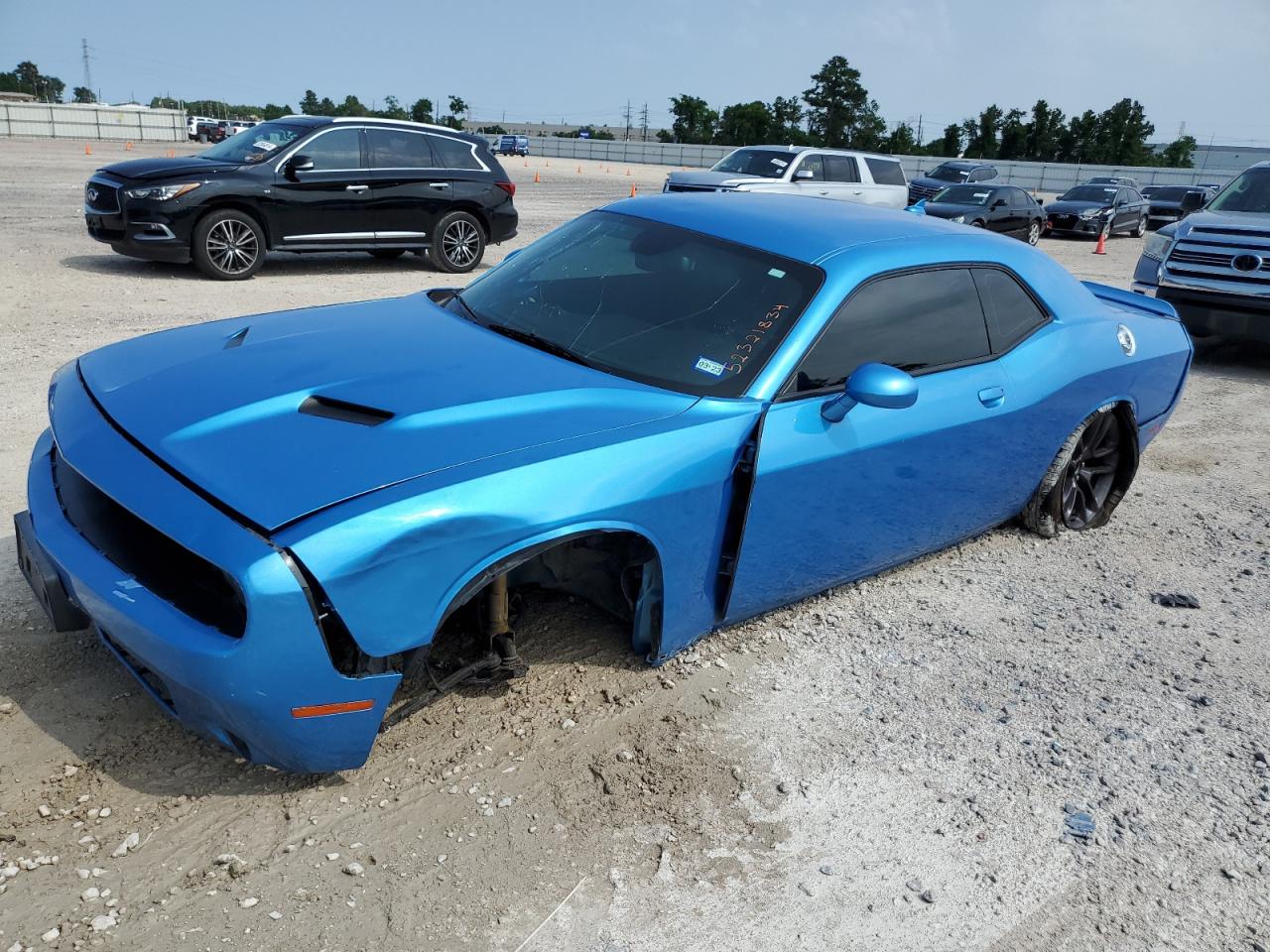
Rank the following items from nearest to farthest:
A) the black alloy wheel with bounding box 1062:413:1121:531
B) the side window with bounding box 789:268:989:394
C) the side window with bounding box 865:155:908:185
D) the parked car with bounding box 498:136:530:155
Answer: the side window with bounding box 789:268:989:394 → the black alloy wheel with bounding box 1062:413:1121:531 → the side window with bounding box 865:155:908:185 → the parked car with bounding box 498:136:530:155

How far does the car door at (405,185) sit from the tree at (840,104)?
241ft

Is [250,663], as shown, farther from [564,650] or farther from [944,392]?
[944,392]

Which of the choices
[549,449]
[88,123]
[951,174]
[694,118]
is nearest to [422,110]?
[694,118]

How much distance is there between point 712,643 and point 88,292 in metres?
7.85

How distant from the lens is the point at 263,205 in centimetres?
1044

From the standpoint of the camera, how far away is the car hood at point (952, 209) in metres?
18.8

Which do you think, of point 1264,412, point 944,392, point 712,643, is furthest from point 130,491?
point 1264,412

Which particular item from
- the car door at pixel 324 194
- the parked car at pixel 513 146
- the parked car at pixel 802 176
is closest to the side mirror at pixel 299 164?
the car door at pixel 324 194

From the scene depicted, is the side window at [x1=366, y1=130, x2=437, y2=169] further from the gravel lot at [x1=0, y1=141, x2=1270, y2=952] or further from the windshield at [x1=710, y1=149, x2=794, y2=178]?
the gravel lot at [x1=0, y1=141, x2=1270, y2=952]

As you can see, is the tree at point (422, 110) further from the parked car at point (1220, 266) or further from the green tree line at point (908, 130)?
the parked car at point (1220, 266)

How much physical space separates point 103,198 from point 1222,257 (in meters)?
10.6

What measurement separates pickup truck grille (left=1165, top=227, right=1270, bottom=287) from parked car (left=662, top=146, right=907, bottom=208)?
7.06 metres

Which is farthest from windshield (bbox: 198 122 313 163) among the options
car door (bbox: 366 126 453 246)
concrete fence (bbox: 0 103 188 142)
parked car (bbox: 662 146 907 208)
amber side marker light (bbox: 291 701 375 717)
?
concrete fence (bbox: 0 103 188 142)

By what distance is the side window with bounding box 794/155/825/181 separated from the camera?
1633cm
